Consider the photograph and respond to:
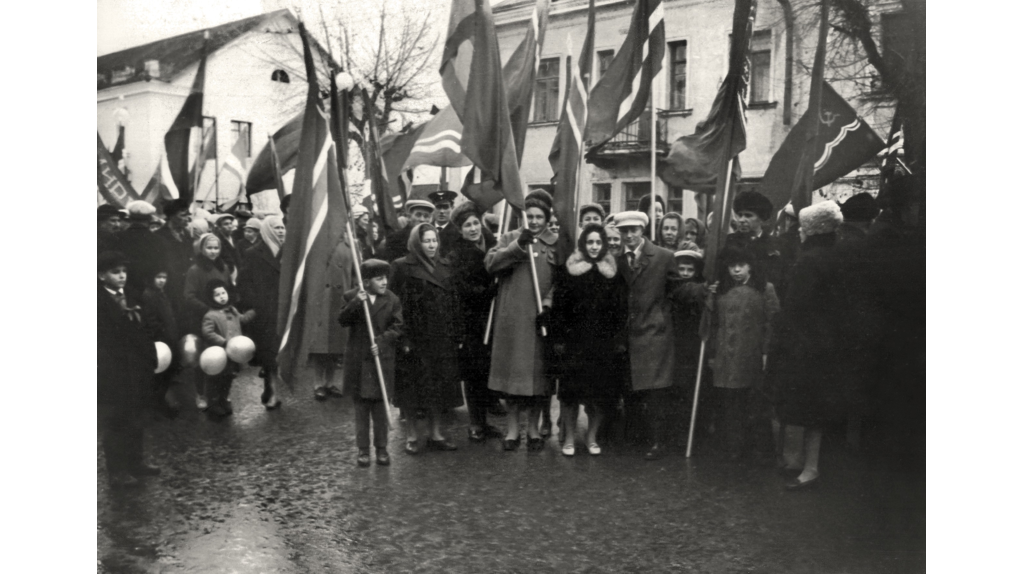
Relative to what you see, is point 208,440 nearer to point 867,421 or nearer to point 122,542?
point 122,542

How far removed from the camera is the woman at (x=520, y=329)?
5.64 meters

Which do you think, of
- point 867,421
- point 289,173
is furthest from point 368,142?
point 867,421

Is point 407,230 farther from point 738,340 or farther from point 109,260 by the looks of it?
point 738,340

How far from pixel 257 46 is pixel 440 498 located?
9.16 ft

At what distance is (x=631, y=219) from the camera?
552 cm

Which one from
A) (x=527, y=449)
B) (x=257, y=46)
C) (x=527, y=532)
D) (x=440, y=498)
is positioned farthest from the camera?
(x=527, y=449)

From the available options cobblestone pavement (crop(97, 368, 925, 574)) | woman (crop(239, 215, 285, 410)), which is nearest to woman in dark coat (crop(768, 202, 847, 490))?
cobblestone pavement (crop(97, 368, 925, 574))

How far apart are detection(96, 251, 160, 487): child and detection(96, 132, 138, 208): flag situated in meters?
0.33

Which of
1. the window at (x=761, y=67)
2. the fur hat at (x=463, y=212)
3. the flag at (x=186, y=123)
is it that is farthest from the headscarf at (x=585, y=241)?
the flag at (x=186, y=123)

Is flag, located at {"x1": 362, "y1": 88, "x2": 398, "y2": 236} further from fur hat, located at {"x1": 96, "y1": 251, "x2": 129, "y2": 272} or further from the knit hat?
fur hat, located at {"x1": 96, "y1": 251, "x2": 129, "y2": 272}

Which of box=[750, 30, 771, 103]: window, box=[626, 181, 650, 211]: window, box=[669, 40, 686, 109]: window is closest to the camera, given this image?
box=[750, 30, 771, 103]: window

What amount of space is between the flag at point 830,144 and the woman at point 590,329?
3.71ft

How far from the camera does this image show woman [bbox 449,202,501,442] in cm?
576

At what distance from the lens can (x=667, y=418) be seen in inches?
211
